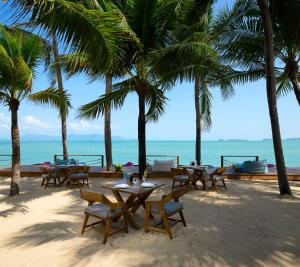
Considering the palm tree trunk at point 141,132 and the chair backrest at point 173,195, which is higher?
the palm tree trunk at point 141,132

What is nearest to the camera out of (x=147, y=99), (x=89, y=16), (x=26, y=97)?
(x=89, y=16)

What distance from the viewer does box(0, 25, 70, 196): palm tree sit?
6.71m

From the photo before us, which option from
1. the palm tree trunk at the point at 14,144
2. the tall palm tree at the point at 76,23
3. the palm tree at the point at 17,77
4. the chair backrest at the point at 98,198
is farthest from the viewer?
the palm tree trunk at the point at 14,144

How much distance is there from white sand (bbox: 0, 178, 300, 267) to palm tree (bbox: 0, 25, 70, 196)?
87.0 inches

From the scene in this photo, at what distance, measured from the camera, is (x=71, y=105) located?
25.6 feet

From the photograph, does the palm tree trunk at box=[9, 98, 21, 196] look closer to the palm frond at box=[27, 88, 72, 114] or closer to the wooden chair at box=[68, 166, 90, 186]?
the palm frond at box=[27, 88, 72, 114]

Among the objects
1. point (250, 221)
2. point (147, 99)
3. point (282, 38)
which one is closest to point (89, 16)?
point (250, 221)

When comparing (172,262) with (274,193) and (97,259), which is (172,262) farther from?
(274,193)

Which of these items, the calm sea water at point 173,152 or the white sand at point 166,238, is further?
the calm sea water at point 173,152

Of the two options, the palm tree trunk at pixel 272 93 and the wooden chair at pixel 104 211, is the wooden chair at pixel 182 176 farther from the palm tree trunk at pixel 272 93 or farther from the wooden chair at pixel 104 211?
the wooden chair at pixel 104 211

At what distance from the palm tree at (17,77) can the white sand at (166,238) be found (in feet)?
7.25

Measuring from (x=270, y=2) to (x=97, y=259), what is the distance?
8.23 metres

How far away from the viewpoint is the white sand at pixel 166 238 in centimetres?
365

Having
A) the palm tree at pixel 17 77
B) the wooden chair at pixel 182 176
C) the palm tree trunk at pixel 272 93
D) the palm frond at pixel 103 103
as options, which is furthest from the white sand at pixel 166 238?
the palm frond at pixel 103 103
